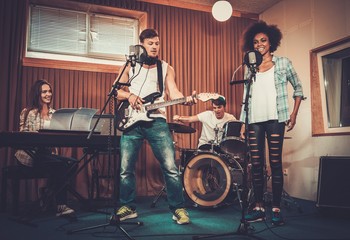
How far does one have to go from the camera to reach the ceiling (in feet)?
16.3

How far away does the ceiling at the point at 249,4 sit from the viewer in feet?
16.3

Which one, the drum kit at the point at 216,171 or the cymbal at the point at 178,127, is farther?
the cymbal at the point at 178,127

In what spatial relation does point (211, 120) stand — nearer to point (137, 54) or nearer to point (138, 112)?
point (138, 112)

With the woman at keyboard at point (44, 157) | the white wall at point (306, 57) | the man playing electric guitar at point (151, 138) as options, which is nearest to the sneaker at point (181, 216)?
the man playing electric guitar at point (151, 138)

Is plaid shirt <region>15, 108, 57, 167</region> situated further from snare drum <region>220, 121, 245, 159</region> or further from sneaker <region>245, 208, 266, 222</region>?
sneaker <region>245, 208, 266, 222</region>

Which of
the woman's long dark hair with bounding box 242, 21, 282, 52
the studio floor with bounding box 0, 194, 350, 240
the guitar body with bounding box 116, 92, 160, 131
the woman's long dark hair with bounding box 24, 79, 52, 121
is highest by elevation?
the woman's long dark hair with bounding box 242, 21, 282, 52

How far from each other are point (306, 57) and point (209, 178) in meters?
2.17

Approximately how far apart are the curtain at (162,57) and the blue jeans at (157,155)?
4.76 feet

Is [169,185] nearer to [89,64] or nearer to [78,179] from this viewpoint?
[78,179]

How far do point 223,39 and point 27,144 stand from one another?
11.9 feet

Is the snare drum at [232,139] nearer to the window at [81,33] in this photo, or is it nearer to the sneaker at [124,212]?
the sneaker at [124,212]

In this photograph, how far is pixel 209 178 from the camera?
3664 millimetres

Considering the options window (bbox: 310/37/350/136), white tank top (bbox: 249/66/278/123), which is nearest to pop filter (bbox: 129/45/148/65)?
white tank top (bbox: 249/66/278/123)

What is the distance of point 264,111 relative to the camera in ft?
8.66
